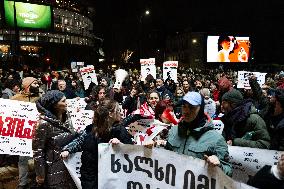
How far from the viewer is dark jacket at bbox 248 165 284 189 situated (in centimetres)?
287

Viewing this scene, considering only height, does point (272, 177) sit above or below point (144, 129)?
above

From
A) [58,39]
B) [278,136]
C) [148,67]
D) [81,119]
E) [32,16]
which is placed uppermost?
[32,16]

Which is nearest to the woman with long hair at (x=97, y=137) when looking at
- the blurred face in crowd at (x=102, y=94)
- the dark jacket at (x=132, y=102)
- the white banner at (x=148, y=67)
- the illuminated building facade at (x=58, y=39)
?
the blurred face in crowd at (x=102, y=94)

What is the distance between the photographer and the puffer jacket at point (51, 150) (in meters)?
4.95

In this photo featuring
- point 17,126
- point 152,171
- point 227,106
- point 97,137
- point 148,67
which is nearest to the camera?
point 152,171

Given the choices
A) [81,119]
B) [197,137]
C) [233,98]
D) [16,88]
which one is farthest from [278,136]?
[16,88]

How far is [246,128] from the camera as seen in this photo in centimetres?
504

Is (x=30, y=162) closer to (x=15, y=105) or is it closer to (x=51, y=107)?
(x=15, y=105)

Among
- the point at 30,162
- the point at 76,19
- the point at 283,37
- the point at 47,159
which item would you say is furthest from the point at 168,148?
the point at 76,19

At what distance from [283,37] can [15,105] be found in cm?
4849

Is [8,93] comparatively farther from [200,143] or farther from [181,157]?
[200,143]

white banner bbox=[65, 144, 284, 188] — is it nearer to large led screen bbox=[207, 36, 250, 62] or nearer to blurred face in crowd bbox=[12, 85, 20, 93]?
blurred face in crowd bbox=[12, 85, 20, 93]

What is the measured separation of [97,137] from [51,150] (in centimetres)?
83

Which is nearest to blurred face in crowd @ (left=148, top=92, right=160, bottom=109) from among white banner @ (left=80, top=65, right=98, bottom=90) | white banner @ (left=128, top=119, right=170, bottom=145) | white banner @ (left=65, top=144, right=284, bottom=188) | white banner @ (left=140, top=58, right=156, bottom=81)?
white banner @ (left=128, top=119, right=170, bottom=145)
